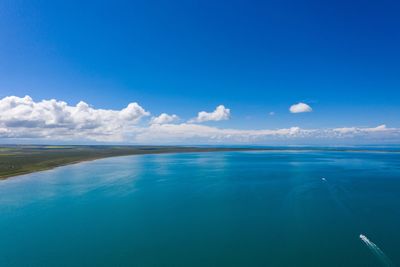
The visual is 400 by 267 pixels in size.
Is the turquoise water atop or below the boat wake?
atop

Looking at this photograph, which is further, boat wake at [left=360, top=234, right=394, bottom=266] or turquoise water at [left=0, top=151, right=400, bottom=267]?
turquoise water at [left=0, top=151, right=400, bottom=267]

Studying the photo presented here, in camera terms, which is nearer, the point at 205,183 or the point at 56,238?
the point at 56,238

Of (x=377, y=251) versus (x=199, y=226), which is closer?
(x=377, y=251)

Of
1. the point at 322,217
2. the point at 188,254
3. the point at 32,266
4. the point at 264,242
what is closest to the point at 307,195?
the point at 322,217

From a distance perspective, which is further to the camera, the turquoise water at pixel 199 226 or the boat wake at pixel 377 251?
the turquoise water at pixel 199 226

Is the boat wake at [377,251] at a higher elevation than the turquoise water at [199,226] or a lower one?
lower

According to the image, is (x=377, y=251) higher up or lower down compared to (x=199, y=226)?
lower down

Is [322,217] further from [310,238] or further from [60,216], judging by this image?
[60,216]

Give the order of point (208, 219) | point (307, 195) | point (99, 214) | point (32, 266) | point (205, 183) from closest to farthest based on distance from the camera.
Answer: point (32, 266) → point (208, 219) → point (99, 214) → point (307, 195) → point (205, 183)
